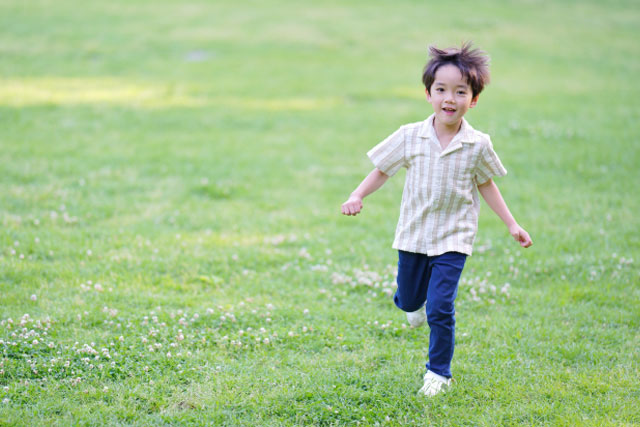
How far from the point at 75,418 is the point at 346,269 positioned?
339 cm

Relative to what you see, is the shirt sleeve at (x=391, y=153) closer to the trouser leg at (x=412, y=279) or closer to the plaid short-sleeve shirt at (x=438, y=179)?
the plaid short-sleeve shirt at (x=438, y=179)

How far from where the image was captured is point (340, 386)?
4.67 m

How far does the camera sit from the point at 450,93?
175 inches

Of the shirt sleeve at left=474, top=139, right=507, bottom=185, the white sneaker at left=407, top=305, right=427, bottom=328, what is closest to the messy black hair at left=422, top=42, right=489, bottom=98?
the shirt sleeve at left=474, top=139, right=507, bottom=185

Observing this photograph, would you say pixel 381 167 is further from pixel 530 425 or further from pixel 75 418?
pixel 75 418

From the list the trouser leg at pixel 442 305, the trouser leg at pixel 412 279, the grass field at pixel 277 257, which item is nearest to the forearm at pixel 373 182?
the trouser leg at pixel 412 279

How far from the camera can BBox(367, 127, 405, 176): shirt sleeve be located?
185 inches

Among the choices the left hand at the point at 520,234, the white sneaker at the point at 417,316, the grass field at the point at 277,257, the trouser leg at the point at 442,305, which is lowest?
the grass field at the point at 277,257

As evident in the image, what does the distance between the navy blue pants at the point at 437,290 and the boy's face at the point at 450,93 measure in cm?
99

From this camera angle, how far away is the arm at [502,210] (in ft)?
15.3

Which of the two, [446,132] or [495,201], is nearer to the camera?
[446,132]

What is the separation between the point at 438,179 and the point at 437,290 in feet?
2.58

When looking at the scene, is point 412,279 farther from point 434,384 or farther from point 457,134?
point 457,134

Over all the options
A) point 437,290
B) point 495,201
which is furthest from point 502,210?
point 437,290
